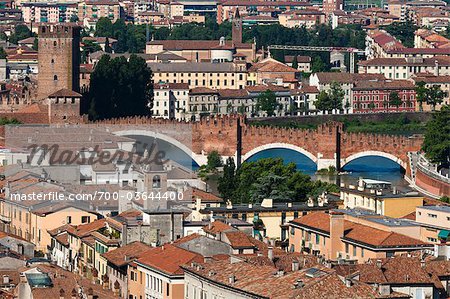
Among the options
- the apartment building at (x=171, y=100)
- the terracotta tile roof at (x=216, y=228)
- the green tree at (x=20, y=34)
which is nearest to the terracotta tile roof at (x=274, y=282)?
the terracotta tile roof at (x=216, y=228)

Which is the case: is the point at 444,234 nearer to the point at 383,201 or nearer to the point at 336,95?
the point at 383,201

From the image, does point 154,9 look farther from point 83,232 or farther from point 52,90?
point 83,232

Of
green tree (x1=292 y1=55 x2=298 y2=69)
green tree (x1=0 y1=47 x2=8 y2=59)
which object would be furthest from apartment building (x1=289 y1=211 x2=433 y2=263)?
green tree (x1=292 y1=55 x2=298 y2=69)

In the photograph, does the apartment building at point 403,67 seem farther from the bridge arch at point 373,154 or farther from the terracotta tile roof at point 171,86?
the bridge arch at point 373,154

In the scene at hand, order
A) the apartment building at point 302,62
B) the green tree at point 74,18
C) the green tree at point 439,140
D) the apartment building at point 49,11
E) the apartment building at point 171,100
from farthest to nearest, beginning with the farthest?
the apartment building at point 49,11 → the green tree at point 74,18 → the apartment building at point 302,62 → the apartment building at point 171,100 → the green tree at point 439,140

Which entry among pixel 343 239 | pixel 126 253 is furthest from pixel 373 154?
pixel 126 253

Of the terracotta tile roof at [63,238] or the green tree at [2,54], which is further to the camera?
the green tree at [2,54]
